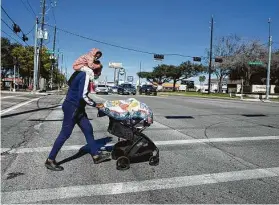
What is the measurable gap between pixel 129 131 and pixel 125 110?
34cm

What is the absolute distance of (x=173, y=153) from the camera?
6582 mm

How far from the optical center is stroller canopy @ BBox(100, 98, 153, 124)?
211 inches

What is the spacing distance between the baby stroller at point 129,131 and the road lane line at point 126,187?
2.52 feet

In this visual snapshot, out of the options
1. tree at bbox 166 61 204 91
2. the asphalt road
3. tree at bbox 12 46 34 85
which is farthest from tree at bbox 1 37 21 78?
the asphalt road

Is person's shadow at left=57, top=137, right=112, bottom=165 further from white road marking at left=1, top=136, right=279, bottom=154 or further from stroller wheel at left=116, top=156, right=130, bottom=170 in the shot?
stroller wheel at left=116, top=156, right=130, bottom=170

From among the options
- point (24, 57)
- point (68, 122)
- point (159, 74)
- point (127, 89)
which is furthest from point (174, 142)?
point (159, 74)

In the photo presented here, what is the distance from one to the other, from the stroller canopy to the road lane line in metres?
→ 1.08

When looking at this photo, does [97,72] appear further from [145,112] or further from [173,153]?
[173,153]

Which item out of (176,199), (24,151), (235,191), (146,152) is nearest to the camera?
(176,199)

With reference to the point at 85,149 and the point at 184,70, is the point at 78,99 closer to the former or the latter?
the point at 85,149

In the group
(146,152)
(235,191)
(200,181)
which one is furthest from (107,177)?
(235,191)

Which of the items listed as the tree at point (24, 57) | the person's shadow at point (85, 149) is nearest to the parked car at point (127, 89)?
the tree at point (24, 57)

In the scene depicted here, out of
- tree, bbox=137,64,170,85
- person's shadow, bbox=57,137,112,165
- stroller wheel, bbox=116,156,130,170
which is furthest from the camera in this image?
tree, bbox=137,64,170,85

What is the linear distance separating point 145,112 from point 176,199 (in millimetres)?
1751
